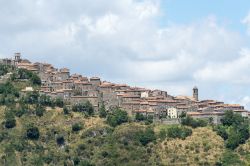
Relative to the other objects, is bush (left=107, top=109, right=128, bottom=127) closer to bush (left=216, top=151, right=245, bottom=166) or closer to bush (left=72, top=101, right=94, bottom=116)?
bush (left=72, top=101, right=94, bottom=116)

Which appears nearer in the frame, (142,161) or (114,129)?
(142,161)

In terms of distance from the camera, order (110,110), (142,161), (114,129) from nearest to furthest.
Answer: (142,161)
(114,129)
(110,110)

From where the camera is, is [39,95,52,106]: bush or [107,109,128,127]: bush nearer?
[107,109,128,127]: bush

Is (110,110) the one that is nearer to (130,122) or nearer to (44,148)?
(130,122)

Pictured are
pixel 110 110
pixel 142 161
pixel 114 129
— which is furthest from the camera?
pixel 110 110

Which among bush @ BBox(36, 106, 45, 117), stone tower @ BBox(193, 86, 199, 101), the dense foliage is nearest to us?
the dense foliage

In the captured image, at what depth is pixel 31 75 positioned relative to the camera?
161000mm

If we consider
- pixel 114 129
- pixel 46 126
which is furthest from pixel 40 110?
pixel 114 129

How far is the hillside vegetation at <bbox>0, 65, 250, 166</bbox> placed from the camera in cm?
13288

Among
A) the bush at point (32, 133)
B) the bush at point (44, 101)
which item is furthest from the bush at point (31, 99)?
the bush at point (32, 133)

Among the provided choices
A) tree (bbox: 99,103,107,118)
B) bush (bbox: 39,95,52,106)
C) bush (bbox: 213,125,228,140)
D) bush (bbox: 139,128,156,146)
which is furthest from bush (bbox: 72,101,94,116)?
bush (bbox: 213,125,228,140)

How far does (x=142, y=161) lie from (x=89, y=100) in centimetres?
2598

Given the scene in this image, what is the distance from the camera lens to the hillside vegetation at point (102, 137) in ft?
436

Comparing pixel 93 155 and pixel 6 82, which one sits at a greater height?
pixel 6 82
